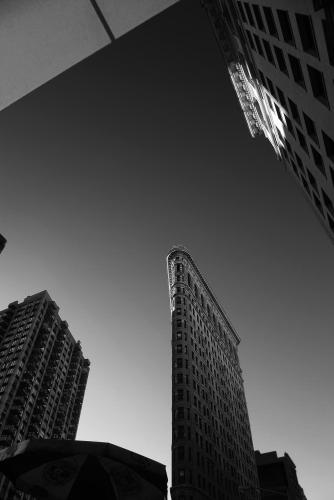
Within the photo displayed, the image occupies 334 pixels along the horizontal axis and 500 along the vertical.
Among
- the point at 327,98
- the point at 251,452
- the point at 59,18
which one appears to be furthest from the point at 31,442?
the point at 251,452

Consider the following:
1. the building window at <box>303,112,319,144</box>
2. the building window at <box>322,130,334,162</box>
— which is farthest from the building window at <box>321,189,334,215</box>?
the building window at <box>322,130,334,162</box>

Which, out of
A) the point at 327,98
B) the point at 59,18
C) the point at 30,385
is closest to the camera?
the point at 59,18

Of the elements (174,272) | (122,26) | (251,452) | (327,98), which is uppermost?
(174,272)

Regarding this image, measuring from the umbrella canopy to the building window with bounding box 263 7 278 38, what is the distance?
978 inches

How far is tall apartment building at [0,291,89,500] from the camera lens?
241 feet

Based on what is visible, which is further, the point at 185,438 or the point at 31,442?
the point at 185,438

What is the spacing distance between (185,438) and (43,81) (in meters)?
60.1

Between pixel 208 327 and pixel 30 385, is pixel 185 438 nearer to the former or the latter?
pixel 208 327

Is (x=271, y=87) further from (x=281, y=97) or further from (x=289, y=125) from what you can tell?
(x=289, y=125)

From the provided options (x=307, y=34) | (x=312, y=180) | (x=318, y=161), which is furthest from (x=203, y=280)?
(x=307, y=34)

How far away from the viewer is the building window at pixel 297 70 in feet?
68.1

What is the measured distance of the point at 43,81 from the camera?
2.58m

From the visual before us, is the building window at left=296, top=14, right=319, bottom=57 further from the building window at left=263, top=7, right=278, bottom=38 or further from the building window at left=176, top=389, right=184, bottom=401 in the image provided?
the building window at left=176, top=389, right=184, bottom=401

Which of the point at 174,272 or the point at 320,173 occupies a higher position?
the point at 174,272
